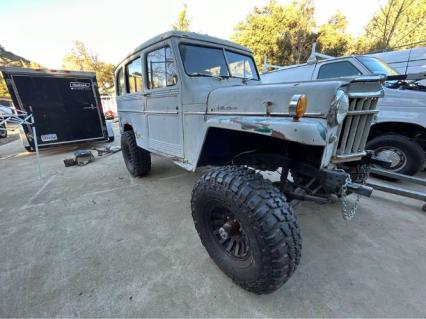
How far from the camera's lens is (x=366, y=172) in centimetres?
227

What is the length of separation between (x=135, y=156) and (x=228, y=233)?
2736 millimetres

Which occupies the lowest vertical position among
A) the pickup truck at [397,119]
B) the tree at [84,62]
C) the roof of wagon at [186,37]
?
the pickup truck at [397,119]

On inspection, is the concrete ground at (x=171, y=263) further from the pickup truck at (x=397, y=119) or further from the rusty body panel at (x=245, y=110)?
the rusty body panel at (x=245, y=110)

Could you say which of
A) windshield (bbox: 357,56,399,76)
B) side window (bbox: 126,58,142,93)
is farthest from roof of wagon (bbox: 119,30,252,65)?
windshield (bbox: 357,56,399,76)

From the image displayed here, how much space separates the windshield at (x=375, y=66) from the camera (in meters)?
3.60

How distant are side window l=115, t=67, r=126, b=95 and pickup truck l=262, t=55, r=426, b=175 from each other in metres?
3.60

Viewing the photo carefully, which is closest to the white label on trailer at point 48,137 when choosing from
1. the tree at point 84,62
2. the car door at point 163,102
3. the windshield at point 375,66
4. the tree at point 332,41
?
the car door at point 163,102

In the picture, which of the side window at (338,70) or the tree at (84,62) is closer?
the side window at (338,70)

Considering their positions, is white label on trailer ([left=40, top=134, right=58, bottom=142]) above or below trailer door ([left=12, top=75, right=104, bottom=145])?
below

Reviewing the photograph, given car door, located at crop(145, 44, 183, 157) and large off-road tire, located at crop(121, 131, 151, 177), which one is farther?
large off-road tire, located at crop(121, 131, 151, 177)

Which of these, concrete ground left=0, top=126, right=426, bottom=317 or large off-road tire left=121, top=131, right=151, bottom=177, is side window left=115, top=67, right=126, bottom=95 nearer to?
large off-road tire left=121, top=131, right=151, bottom=177

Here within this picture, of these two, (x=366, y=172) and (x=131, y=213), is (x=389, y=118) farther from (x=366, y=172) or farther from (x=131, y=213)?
(x=131, y=213)

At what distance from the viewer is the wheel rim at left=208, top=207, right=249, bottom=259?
1733 millimetres

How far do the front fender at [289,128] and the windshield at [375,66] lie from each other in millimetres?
3172
